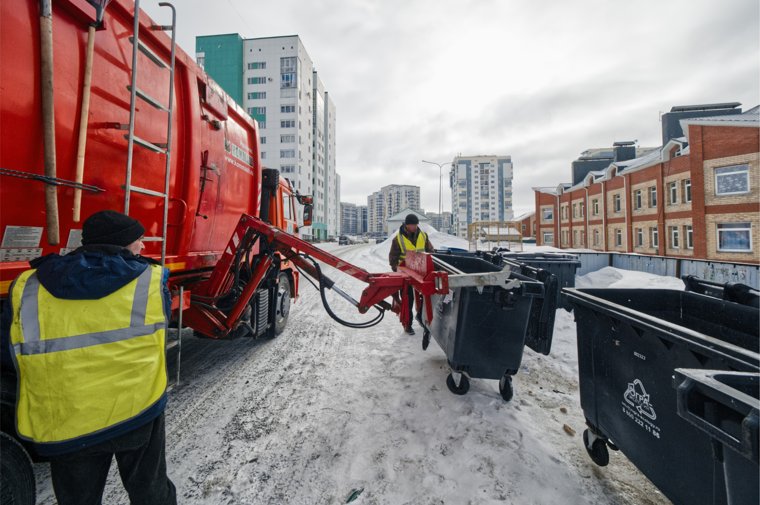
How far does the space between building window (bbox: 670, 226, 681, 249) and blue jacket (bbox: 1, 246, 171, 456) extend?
83.6 feet

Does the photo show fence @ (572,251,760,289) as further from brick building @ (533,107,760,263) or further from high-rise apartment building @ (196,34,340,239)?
high-rise apartment building @ (196,34,340,239)

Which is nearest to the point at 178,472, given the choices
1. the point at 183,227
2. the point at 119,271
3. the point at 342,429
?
the point at 342,429

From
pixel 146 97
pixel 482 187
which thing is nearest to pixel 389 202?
pixel 482 187

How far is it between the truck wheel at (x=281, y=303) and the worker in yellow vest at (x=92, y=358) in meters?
3.27

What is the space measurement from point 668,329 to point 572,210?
32647mm

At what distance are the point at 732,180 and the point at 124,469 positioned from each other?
2372 cm

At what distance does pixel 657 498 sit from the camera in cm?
209

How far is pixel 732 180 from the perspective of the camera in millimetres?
15750

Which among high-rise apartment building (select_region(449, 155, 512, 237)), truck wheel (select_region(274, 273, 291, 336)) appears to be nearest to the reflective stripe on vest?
truck wheel (select_region(274, 273, 291, 336))

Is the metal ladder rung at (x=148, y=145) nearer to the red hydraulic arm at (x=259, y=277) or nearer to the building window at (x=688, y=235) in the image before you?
the red hydraulic arm at (x=259, y=277)

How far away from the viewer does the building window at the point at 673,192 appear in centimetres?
1899

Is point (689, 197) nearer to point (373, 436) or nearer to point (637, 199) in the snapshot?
point (637, 199)

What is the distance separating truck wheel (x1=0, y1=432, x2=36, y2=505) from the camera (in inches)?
57.6

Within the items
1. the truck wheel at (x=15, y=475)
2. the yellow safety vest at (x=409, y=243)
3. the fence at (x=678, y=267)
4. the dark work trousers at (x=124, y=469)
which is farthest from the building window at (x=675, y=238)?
the truck wheel at (x=15, y=475)
